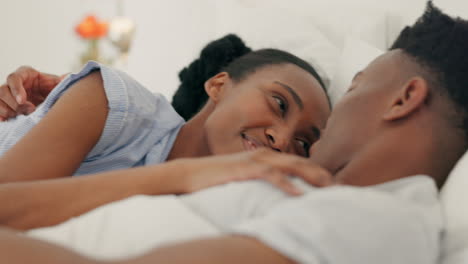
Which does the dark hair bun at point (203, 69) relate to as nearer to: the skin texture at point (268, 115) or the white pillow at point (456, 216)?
the skin texture at point (268, 115)

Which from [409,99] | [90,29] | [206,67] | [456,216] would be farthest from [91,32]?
[456,216]

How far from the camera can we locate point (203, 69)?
1.56 metres

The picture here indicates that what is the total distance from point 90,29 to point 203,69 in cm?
180

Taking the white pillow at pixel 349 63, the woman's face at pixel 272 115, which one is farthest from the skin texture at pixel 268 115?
the white pillow at pixel 349 63

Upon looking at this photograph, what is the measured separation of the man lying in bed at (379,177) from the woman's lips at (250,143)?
0.29 meters

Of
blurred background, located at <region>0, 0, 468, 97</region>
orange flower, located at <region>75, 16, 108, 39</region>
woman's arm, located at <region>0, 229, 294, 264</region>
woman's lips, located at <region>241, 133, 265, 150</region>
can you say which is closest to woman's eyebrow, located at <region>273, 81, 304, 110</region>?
woman's lips, located at <region>241, 133, 265, 150</region>

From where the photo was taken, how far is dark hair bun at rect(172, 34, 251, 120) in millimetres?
1536

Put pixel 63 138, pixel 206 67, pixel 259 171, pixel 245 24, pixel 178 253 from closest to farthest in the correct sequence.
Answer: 1. pixel 178 253
2. pixel 259 171
3. pixel 63 138
4. pixel 206 67
5. pixel 245 24

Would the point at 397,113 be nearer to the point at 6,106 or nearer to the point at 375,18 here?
the point at 375,18

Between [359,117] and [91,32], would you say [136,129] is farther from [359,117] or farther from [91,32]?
[91,32]

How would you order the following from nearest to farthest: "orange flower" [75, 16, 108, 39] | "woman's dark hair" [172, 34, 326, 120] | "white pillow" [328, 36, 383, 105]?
"white pillow" [328, 36, 383, 105], "woman's dark hair" [172, 34, 326, 120], "orange flower" [75, 16, 108, 39]

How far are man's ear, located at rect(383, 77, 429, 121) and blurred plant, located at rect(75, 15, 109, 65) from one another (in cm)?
261

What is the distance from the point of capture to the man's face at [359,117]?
832mm

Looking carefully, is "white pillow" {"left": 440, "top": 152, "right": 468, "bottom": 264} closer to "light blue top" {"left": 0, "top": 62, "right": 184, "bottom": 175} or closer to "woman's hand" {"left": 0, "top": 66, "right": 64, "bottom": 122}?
"light blue top" {"left": 0, "top": 62, "right": 184, "bottom": 175}
